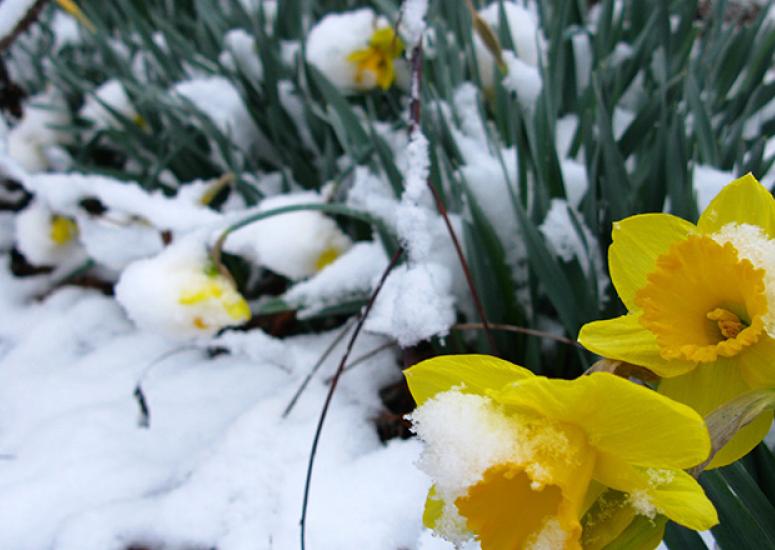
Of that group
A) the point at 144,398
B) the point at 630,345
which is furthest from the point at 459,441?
the point at 144,398

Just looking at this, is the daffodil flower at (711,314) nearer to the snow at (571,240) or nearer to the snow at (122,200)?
the snow at (571,240)

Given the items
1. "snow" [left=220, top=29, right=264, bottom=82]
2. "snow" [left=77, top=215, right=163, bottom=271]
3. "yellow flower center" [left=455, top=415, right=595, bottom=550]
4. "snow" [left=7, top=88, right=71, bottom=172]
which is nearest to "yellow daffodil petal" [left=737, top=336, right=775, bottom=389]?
"yellow flower center" [left=455, top=415, right=595, bottom=550]

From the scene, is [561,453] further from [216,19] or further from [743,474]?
[216,19]

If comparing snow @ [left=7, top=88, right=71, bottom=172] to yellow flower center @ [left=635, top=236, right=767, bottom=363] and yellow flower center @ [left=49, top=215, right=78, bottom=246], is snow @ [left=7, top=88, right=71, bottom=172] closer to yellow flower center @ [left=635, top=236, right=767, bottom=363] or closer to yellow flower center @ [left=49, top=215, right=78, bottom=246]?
yellow flower center @ [left=49, top=215, right=78, bottom=246]

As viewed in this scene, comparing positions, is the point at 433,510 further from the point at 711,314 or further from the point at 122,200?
the point at 122,200

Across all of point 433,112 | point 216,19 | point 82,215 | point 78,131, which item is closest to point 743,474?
point 433,112
